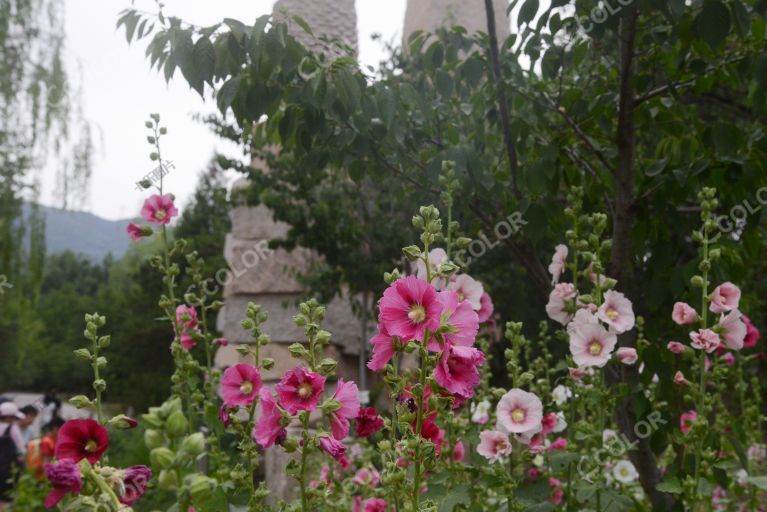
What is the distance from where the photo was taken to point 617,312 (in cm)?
147

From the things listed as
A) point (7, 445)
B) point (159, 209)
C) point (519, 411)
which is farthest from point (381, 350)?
point (7, 445)

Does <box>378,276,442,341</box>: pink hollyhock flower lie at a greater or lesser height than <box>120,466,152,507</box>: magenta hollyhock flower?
greater

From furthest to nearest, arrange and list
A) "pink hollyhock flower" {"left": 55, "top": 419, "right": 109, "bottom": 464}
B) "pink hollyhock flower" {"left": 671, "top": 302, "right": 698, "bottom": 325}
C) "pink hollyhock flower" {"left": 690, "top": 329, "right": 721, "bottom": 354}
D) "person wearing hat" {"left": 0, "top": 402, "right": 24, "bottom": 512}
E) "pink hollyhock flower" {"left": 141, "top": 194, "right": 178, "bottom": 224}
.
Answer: "person wearing hat" {"left": 0, "top": 402, "right": 24, "bottom": 512} < "pink hollyhock flower" {"left": 141, "top": 194, "right": 178, "bottom": 224} < "pink hollyhock flower" {"left": 671, "top": 302, "right": 698, "bottom": 325} < "pink hollyhock flower" {"left": 690, "top": 329, "right": 721, "bottom": 354} < "pink hollyhock flower" {"left": 55, "top": 419, "right": 109, "bottom": 464}

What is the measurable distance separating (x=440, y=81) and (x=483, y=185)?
37cm

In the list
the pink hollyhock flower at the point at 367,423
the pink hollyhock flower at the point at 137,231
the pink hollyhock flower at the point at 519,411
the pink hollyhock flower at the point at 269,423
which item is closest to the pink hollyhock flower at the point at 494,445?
the pink hollyhock flower at the point at 519,411

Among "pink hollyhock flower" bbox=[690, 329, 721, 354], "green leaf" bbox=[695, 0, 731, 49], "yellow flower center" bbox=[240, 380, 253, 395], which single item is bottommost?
"yellow flower center" bbox=[240, 380, 253, 395]

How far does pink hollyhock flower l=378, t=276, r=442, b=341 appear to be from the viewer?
95 centimetres

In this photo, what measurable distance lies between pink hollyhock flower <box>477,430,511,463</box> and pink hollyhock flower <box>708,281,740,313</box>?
0.50 m

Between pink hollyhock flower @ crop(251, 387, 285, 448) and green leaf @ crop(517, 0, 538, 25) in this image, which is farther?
green leaf @ crop(517, 0, 538, 25)

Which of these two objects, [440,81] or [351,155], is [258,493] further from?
[440,81]

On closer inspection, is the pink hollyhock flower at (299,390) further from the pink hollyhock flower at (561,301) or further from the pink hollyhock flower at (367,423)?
the pink hollyhock flower at (561,301)

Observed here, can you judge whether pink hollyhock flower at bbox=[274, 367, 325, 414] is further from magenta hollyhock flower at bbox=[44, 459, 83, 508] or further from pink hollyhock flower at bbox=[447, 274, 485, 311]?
pink hollyhock flower at bbox=[447, 274, 485, 311]

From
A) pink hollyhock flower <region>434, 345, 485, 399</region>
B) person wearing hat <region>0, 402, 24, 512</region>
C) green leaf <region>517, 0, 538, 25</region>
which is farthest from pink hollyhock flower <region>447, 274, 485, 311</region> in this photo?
person wearing hat <region>0, 402, 24, 512</region>

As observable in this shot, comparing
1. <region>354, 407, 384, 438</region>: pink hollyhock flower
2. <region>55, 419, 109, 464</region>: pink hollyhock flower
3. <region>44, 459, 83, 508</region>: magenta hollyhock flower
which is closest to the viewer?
<region>44, 459, 83, 508</region>: magenta hollyhock flower
